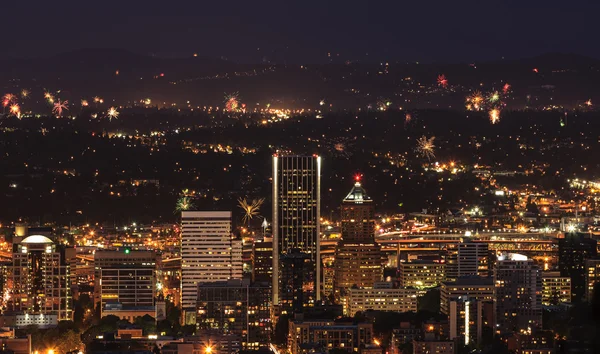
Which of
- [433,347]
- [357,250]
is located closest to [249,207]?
[357,250]

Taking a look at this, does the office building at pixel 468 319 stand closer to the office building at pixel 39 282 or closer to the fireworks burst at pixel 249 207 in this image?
the office building at pixel 39 282

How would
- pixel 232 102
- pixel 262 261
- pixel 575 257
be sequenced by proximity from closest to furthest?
pixel 262 261 → pixel 575 257 → pixel 232 102

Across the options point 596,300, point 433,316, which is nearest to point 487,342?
point 433,316

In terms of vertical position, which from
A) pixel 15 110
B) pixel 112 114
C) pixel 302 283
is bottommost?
pixel 302 283

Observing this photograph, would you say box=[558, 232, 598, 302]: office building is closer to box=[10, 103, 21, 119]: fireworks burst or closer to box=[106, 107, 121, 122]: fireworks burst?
box=[106, 107, 121, 122]: fireworks burst

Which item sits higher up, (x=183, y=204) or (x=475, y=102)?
(x=475, y=102)

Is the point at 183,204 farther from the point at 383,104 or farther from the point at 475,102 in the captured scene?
the point at 383,104
